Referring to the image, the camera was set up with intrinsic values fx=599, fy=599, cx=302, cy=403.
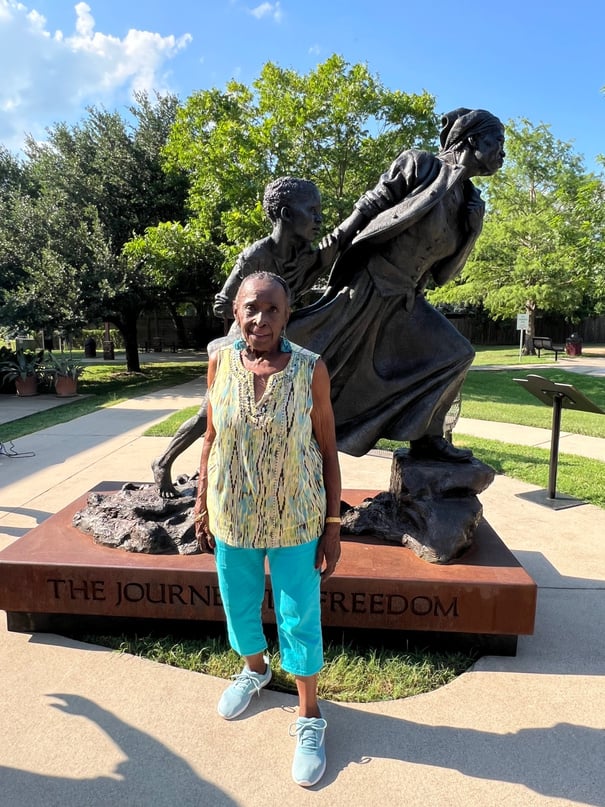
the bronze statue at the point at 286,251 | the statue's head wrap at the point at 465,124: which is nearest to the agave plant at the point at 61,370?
the bronze statue at the point at 286,251

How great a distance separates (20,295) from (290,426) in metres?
14.0

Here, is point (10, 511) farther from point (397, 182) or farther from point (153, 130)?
point (153, 130)

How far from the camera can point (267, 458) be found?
1921 millimetres

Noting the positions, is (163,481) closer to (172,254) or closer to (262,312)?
(262,312)

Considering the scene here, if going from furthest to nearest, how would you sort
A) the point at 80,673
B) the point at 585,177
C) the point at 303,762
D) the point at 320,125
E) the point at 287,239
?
the point at 585,177 → the point at 320,125 → the point at 287,239 → the point at 80,673 → the point at 303,762

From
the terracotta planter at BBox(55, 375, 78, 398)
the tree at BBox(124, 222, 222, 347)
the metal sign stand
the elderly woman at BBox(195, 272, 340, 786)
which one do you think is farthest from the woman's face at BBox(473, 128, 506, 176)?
the terracotta planter at BBox(55, 375, 78, 398)

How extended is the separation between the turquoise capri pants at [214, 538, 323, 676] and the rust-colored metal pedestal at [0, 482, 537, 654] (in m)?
0.68

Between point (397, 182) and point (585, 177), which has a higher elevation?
point (585, 177)

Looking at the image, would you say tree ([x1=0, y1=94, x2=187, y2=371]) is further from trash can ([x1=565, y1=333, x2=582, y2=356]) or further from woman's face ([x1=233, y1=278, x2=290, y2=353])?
trash can ([x1=565, y1=333, x2=582, y2=356])

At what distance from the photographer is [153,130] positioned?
648 inches

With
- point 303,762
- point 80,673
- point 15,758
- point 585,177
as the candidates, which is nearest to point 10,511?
point 80,673

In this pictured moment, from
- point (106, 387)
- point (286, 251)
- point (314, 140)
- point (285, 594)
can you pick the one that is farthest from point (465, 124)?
point (106, 387)

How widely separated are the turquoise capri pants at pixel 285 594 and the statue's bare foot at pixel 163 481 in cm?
144

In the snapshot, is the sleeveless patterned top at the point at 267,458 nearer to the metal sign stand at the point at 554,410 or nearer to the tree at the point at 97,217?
the metal sign stand at the point at 554,410
